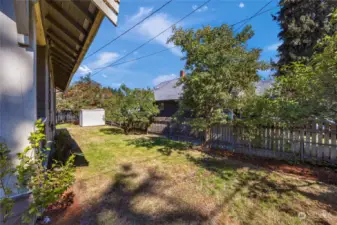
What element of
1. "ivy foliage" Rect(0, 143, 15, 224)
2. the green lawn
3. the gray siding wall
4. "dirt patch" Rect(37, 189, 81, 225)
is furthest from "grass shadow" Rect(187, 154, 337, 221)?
the gray siding wall

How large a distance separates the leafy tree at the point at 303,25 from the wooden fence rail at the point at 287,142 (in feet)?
31.8

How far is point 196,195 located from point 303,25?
1509 centimetres

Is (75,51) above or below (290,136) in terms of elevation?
above

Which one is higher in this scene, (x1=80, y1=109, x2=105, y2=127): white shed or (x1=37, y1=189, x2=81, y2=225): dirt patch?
(x1=80, y1=109, x2=105, y2=127): white shed

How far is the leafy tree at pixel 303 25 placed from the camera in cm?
1234

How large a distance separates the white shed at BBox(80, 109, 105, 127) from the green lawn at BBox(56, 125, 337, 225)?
38.0 feet

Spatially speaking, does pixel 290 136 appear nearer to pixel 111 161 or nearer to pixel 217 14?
pixel 111 161

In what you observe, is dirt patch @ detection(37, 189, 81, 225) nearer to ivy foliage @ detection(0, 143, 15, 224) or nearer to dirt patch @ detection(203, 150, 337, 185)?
ivy foliage @ detection(0, 143, 15, 224)

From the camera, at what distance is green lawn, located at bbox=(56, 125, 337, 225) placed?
8.58 ft

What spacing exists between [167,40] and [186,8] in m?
3.68

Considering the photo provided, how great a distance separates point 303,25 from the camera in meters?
12.5

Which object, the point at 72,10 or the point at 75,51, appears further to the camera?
the point at 75,51

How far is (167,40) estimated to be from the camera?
6.49m

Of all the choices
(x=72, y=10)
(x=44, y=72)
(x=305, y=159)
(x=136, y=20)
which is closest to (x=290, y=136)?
(x=305, y=159)
